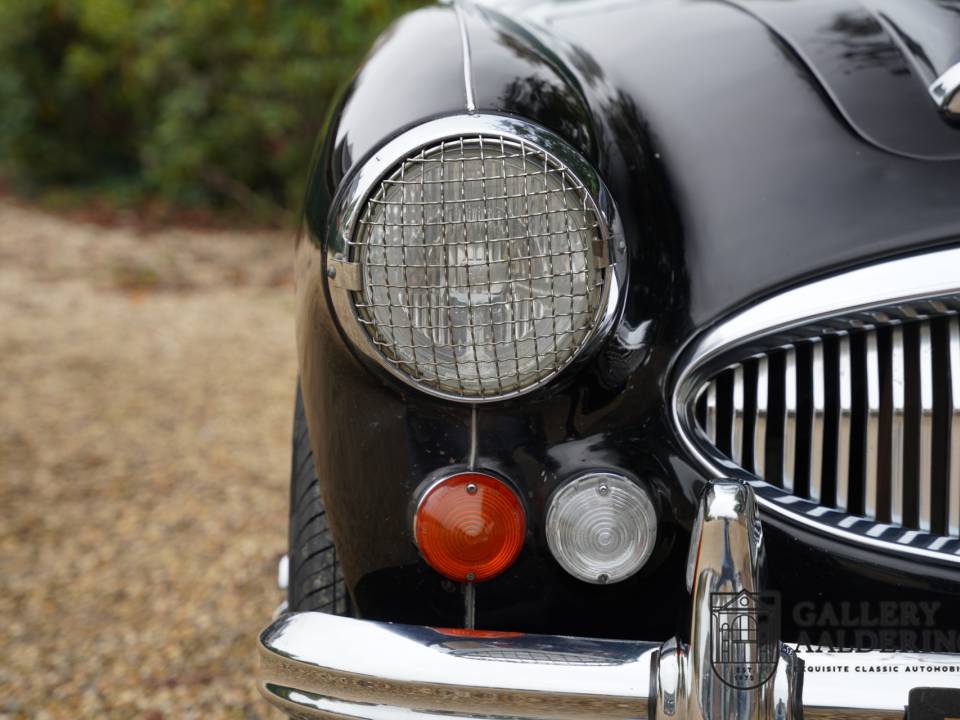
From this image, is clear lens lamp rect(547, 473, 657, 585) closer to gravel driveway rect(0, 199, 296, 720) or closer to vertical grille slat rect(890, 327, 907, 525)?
vertical grille slat rect(890, 327, 907, 525)

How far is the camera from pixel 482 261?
120 centimetres

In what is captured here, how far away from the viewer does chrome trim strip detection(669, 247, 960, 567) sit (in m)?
1.20

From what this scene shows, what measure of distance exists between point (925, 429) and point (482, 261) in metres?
0.59

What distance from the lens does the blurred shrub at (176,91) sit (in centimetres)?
715

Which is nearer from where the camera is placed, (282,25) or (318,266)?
(318,266)

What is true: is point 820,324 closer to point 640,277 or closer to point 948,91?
point 640,277

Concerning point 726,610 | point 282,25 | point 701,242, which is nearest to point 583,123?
point 701,242

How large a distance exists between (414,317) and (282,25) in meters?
6.63

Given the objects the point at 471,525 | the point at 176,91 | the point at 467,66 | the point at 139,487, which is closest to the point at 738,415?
the point at 471,525

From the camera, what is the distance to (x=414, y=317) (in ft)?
3.94

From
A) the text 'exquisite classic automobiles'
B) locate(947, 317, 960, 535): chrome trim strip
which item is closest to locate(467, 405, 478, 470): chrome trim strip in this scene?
the text 'exquisite classic automobiles'

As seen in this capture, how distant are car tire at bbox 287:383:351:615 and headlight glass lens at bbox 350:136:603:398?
1.30 ft

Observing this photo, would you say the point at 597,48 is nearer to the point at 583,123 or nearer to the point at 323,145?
the point at 583,123

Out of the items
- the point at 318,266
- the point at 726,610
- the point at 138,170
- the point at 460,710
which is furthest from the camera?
the point at 138,170
